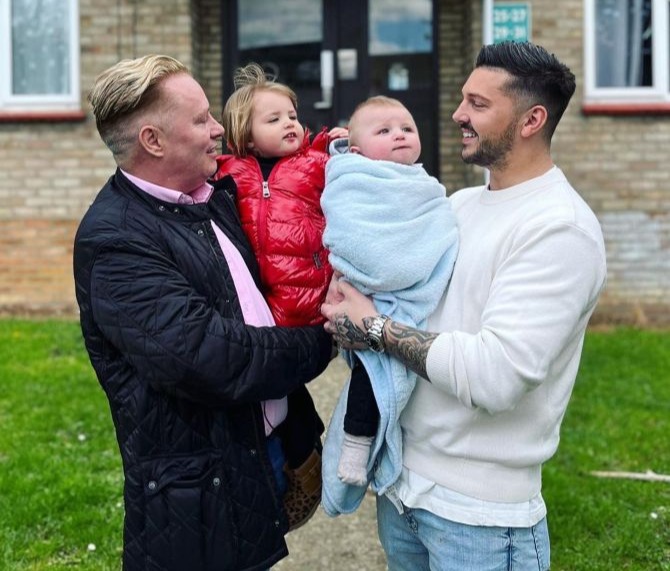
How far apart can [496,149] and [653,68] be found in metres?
7.41

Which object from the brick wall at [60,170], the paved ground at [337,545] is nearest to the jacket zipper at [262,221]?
the paved ground at [337,545]

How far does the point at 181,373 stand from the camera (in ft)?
6.10

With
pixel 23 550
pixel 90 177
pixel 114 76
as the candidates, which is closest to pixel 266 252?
pixel 114 76

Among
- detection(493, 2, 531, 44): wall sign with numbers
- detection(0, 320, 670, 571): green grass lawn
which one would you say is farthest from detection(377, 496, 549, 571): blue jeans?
detection(493, 2, 531, 44): wall sign with numbers

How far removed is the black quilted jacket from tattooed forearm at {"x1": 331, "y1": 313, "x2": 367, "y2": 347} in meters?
0.07

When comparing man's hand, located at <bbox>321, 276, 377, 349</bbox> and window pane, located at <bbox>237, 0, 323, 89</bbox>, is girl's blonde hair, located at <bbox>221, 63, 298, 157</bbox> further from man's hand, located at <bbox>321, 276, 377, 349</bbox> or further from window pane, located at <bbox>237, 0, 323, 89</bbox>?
window pane, located at <bbox>237, 0, 323, 89</bbox>

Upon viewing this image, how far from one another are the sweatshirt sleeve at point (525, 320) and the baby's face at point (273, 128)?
0.83 metres

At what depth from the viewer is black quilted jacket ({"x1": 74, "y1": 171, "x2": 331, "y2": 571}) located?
187 cm

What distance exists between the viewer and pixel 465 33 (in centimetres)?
888

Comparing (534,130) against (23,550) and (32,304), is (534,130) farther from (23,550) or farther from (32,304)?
(32,304)

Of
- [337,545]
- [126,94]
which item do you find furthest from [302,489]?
[337,545]

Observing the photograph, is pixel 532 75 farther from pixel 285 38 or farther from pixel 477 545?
pixel 285 38

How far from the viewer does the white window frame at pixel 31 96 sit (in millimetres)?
8461

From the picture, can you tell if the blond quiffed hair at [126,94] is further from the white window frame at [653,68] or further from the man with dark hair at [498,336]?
the white window frame at [653,68]
